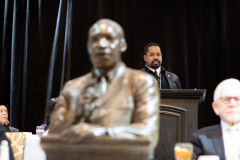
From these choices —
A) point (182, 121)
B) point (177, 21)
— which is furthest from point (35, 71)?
point (182, 121)

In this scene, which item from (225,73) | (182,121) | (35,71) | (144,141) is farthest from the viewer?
(35,71)

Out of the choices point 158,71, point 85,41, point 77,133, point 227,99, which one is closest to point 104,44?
point 77,133

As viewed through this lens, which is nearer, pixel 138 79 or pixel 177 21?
pixel 138 79

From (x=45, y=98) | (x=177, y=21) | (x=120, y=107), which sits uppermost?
(x=177, y=21)

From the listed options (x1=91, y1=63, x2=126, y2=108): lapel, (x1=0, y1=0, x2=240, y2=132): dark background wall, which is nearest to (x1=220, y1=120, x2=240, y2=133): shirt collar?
(x1=91, y1=63, x2=126, y2=108): lapel

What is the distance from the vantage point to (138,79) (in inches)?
57.6

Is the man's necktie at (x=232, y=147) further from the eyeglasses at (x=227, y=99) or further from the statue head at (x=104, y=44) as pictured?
the statue head at (x=104, y=44)

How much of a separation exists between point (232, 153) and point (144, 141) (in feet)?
2.26

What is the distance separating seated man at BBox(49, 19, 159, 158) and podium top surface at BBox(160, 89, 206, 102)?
119 cm

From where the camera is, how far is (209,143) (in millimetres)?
1814

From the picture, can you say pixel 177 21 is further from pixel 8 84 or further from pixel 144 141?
pixel 144 141

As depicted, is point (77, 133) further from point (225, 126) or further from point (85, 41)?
point (85, 41)

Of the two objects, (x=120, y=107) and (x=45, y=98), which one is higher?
(x=120, y=107)

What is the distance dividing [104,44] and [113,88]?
0.53 ft
